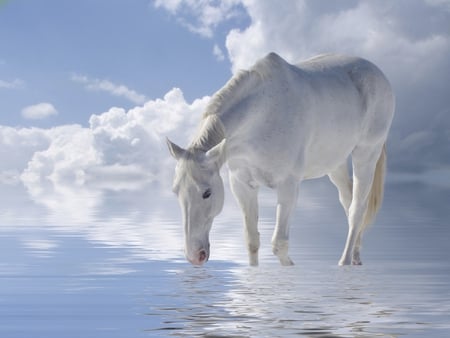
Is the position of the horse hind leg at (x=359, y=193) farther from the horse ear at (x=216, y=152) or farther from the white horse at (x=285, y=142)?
the horse ear at (x=216, y=152)

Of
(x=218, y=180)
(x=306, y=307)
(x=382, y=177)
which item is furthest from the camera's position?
(x=382, y=177)

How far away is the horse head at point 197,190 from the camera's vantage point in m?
6.75

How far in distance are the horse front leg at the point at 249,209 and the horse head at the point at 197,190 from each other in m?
1.48

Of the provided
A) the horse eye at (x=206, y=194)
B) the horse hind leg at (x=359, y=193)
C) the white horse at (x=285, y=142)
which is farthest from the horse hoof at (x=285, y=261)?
the horse eye at (x=206, y=194)

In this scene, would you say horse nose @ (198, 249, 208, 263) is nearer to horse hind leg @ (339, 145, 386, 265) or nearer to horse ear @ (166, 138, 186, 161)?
horse ear @ (166, 138, 186, 161)

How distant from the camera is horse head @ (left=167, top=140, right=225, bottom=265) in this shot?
6746mm

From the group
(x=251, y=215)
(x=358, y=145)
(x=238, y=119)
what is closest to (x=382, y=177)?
(x=358, y=145)

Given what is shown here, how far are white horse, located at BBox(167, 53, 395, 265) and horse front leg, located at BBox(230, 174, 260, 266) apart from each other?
0.4 inches

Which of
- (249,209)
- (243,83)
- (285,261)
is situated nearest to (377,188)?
(249,209)

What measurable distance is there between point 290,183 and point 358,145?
195 cm

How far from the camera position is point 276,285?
6520 millimetres

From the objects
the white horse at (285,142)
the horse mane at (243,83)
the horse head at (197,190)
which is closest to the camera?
the horse head at (197,190)

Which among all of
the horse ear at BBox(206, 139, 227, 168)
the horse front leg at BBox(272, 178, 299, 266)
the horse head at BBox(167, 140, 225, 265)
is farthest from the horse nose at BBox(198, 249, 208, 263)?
the horse front leg at BBox(272, 178, 299, 266)

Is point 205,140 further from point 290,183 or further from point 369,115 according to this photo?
point 369,115
